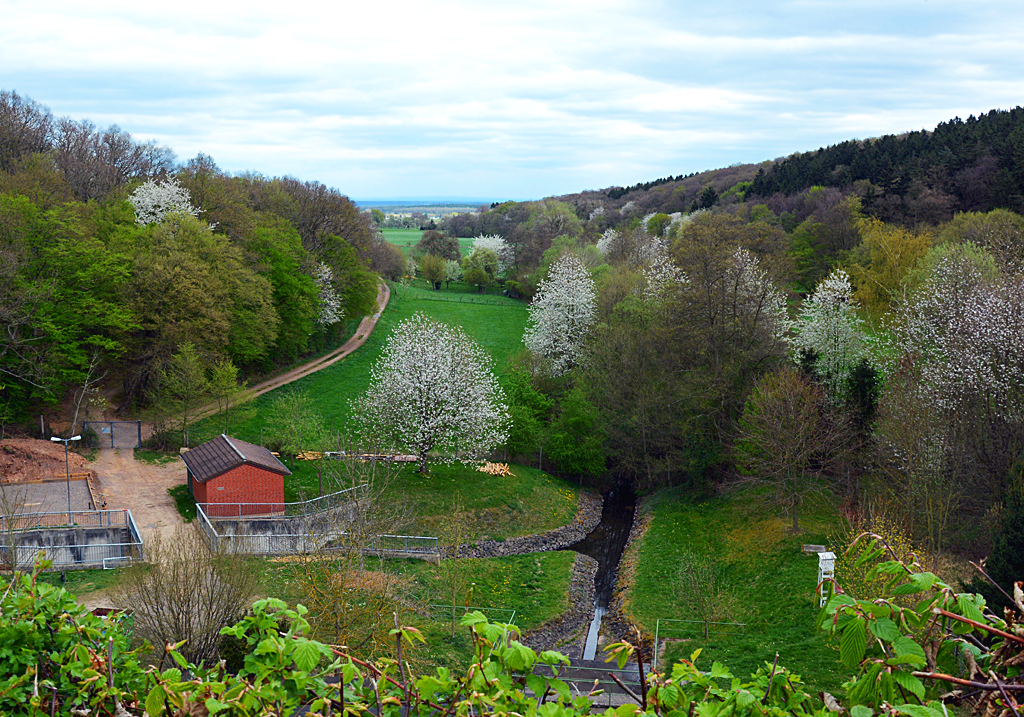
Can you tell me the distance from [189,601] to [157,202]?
37747mm

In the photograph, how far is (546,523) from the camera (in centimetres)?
3466

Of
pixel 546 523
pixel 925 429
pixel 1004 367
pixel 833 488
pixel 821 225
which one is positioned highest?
pixel 821 225

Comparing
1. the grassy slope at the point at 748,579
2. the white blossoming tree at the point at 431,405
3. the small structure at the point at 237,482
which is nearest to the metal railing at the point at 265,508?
the small structure at the point at 237,482

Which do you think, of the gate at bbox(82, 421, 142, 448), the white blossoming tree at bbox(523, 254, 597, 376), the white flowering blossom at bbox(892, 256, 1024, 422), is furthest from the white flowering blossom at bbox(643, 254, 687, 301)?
the gate at bbox(82, 421, 142, 448)

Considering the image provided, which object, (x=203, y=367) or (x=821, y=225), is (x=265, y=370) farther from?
(x=821, y=225)

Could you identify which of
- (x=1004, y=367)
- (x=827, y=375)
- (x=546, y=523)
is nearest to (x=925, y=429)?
(x=1004, y=367)

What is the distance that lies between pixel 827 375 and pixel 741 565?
1207cm

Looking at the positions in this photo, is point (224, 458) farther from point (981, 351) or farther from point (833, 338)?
point (833, 338)

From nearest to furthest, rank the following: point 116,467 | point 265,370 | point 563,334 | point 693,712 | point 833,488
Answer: point 693,712, point 833,488, point 116,467, point 563,334, point 265,370

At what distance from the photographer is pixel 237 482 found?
29.7 meters

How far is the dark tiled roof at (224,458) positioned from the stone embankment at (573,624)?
11847mm

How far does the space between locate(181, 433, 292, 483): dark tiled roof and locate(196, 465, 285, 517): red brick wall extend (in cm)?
21

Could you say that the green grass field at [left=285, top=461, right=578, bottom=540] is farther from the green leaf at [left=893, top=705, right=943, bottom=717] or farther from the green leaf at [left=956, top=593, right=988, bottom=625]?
the green leaf at [left=893, top=705, right=943, bottom=717]

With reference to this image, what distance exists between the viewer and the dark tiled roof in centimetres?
2961
